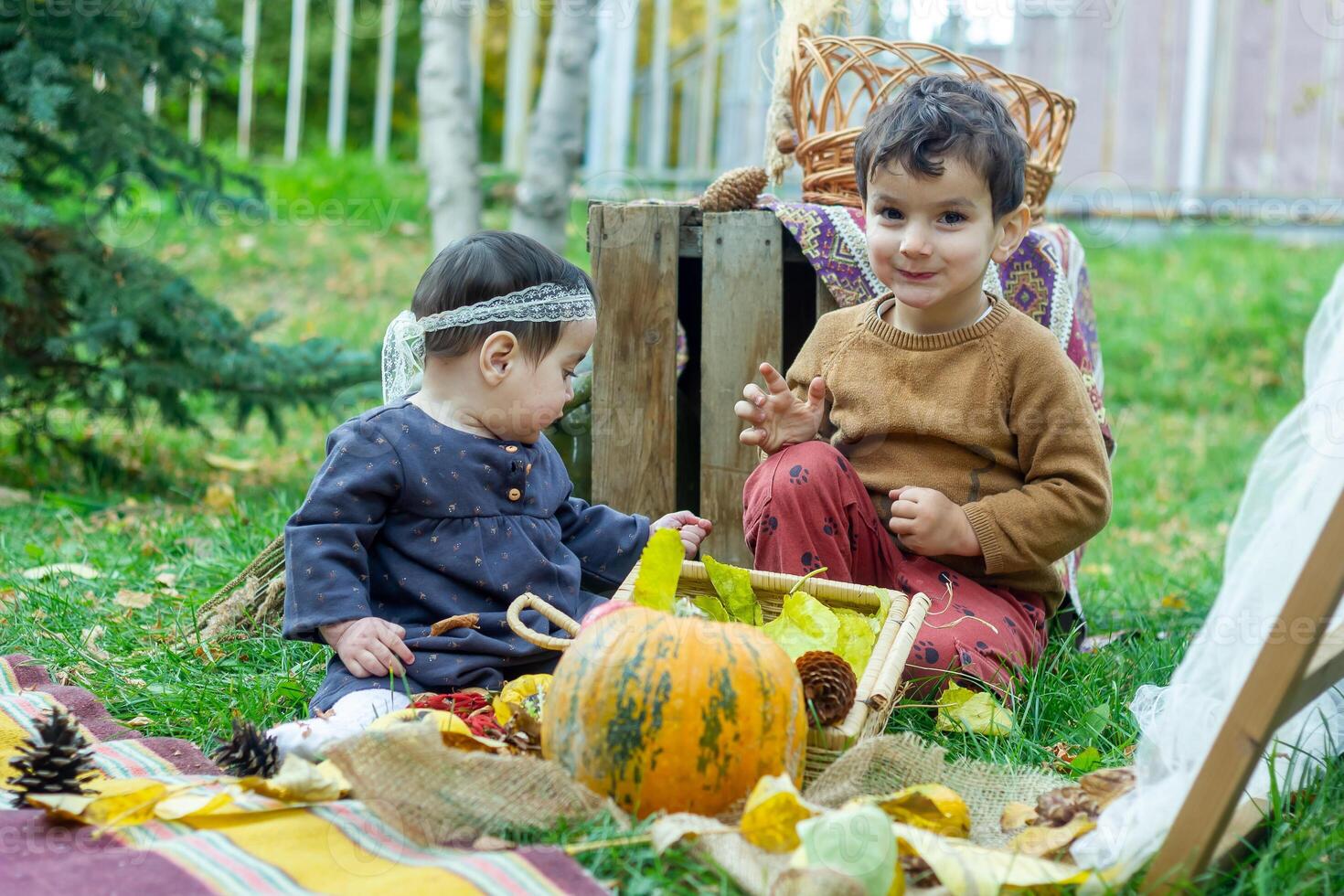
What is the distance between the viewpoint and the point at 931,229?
2.73 metres

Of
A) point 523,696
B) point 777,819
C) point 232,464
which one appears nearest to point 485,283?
point 523,696

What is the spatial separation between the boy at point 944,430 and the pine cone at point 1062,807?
0.62m

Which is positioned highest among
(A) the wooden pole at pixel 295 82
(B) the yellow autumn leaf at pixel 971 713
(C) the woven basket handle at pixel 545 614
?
(A) the wooden pole at pixel 295 82

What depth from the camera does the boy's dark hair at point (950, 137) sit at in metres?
2.68

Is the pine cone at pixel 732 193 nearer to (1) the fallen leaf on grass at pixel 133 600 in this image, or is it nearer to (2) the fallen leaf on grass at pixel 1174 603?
(2) the fallen leaf on grass at pixel 1174 603

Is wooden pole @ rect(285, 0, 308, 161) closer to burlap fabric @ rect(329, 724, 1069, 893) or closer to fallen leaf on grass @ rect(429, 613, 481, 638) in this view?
fallen leaf on grass @ rect(429, 613, 481, 638)

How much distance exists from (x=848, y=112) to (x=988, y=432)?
1.23m

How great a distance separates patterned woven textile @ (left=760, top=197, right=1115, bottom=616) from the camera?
3268mm

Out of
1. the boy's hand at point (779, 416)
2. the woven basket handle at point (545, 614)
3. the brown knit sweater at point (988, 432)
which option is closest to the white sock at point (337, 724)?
the woven basket handle at point (545, 614)

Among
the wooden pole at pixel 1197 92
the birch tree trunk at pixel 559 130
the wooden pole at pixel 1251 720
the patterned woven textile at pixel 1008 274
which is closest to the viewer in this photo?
the wooden pole at pixel 1251 720

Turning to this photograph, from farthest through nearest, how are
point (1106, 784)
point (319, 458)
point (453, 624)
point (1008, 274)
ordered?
point (319, 458) → point (1008, 274) → point (453, 624) → point (1106, 784)

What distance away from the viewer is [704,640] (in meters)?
2.03

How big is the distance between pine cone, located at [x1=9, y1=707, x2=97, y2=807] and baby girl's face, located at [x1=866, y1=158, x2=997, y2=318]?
181cm

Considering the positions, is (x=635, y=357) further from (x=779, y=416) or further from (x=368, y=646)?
(x=368, y=646)
